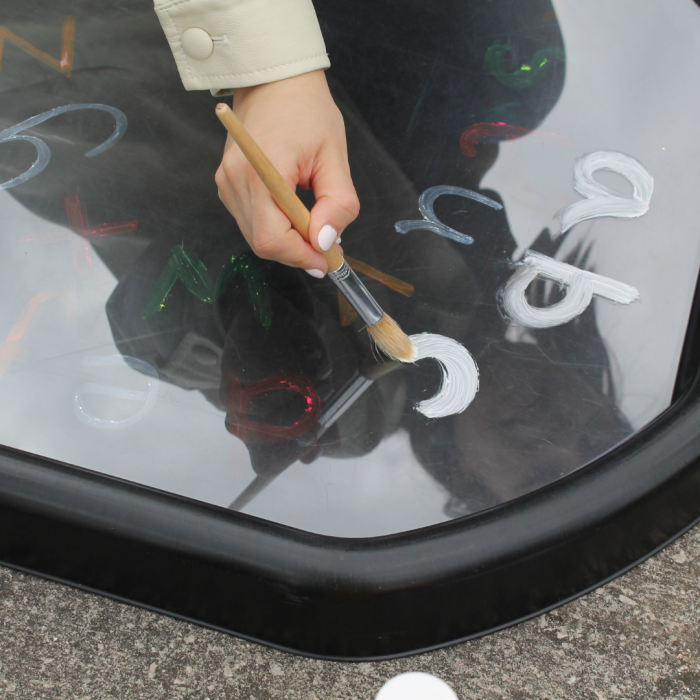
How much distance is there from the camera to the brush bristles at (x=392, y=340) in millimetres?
644

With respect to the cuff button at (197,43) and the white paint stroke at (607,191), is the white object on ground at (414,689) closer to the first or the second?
the white paint stroke at (607,191)

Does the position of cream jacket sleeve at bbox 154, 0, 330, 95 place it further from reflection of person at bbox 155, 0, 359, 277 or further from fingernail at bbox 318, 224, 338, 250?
fingernail at bbox 318, 224, 338, 250

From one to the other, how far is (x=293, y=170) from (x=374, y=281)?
0.17 meters

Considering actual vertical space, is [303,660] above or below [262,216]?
below

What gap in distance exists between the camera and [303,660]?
2.06 ft

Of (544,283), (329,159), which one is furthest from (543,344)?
(329,159)

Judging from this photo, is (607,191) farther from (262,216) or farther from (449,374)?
(262,216)

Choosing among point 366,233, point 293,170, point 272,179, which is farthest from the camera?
point 366,233

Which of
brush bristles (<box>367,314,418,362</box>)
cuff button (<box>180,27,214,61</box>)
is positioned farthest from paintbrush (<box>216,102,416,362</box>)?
cuff button (<box>180,27,214,61</box>)

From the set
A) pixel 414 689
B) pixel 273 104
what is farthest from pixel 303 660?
pixel 273 104

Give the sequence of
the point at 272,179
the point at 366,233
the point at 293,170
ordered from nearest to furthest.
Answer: the point at 272,179 → the point at 293,170 → the point at 366,233

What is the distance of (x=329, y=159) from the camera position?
63 cm

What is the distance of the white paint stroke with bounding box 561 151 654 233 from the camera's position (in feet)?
2.46

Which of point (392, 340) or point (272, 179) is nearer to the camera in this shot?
point (272, 179)
